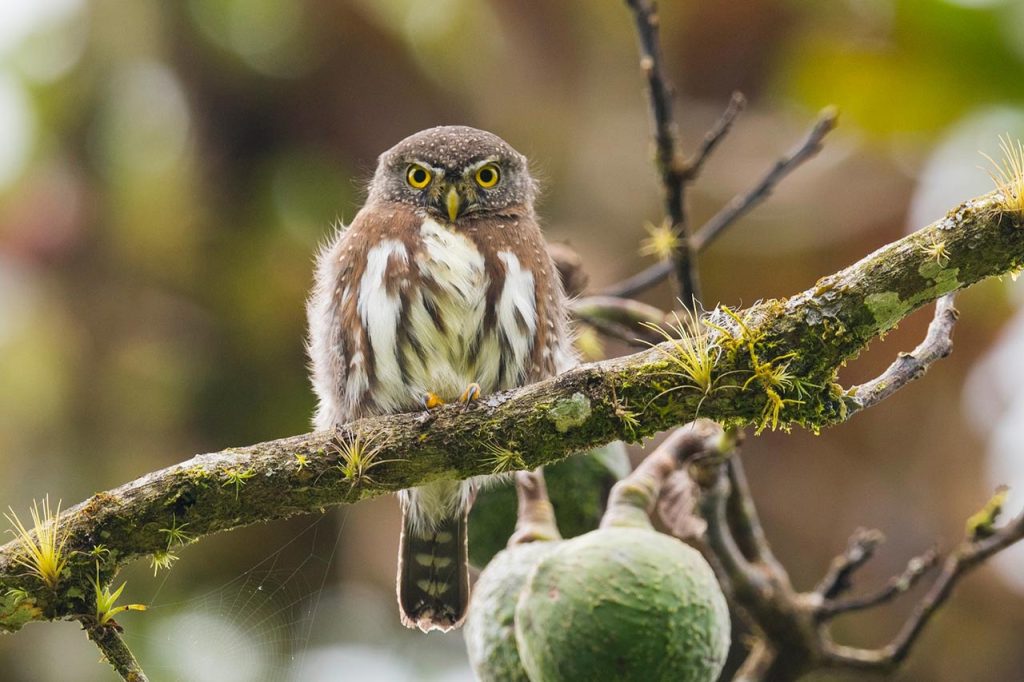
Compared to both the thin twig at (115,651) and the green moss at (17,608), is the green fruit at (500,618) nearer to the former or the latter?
the thin twig at (115,651)

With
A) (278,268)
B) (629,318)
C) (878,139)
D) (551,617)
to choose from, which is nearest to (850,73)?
(878,139)

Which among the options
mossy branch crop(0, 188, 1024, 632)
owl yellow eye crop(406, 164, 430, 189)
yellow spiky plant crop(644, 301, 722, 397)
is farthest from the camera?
owl yellow eye crop(406, 164, 430, 189)

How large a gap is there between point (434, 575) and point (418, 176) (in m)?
1.38

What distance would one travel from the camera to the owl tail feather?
3711 mm

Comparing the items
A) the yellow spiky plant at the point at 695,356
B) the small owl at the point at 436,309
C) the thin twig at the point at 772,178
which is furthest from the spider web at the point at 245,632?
the thin twig at the point at 772,178

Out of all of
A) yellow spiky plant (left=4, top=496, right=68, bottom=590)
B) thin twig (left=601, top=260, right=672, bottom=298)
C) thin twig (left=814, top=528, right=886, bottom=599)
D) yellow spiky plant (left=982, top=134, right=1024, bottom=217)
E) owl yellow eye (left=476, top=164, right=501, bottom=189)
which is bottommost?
thin twig (left=814, top=528, right=886, bottom=599)

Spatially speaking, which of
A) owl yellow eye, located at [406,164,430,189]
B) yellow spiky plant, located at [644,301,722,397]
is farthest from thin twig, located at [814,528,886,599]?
owl yellow eye, located at [406,164,430,189]

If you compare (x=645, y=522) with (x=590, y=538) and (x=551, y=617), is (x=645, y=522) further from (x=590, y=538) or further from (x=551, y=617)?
(x=551, y=617)

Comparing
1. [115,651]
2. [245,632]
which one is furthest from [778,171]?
[115,651]

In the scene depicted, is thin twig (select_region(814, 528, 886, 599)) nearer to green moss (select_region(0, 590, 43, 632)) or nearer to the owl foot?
the owl foot

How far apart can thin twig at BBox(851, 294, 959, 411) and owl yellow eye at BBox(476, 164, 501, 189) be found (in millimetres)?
1766

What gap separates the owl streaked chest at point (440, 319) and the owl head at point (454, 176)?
0.64 feet

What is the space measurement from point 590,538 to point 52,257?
7.63 m

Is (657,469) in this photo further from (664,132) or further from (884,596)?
(884,596)
